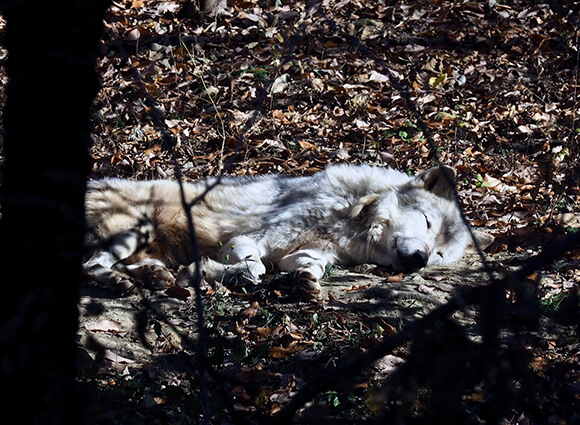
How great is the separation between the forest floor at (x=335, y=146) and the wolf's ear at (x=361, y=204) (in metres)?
0.53

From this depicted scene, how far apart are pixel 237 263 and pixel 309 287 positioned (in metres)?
0.93

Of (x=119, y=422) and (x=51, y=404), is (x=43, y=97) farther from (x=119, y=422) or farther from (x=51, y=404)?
(x=119, y=422)

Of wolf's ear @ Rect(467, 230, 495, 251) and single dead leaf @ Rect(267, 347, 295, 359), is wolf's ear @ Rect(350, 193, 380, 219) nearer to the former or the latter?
wolf's ear @ Rect(467, 230, 495, 251)

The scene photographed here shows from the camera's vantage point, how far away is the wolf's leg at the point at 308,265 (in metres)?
5.57

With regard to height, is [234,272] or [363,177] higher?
[363,177]

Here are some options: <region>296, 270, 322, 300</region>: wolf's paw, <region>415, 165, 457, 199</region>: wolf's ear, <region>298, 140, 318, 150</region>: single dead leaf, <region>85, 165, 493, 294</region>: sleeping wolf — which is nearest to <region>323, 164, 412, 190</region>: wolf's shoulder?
<region>85, 165, 493, 294</region>: sleeping wolf

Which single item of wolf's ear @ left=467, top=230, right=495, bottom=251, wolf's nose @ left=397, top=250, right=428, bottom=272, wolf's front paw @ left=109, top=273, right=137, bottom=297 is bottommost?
wolf's front paw @ left=109, top=273, right=137, bottom=297

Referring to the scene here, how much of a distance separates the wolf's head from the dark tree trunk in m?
4.28

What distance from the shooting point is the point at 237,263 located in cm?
623

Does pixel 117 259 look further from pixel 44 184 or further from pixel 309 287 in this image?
pixel 44 184

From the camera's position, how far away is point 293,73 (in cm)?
1084

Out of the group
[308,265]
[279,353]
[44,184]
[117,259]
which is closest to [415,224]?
[308,265]

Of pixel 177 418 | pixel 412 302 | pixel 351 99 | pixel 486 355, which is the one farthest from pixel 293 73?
pixel 486 355

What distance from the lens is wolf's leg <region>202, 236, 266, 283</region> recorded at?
19.9ft
